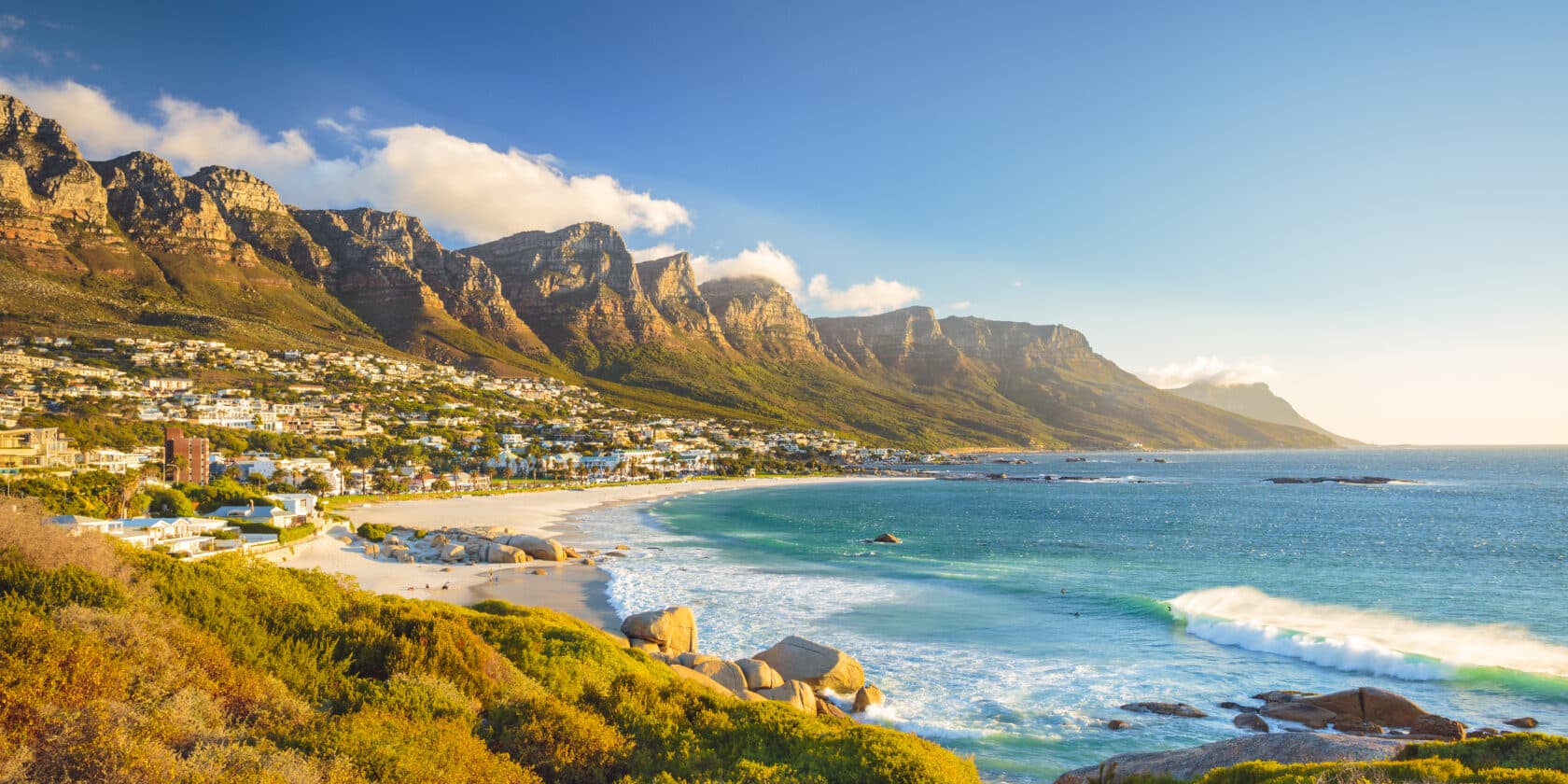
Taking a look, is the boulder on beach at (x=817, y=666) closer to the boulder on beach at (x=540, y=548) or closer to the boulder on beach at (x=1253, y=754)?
the boulder on beach at (x=1253, y=754)

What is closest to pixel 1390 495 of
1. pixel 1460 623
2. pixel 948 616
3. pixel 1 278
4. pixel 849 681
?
pixel 1460 623

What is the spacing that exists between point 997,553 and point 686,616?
101 ft

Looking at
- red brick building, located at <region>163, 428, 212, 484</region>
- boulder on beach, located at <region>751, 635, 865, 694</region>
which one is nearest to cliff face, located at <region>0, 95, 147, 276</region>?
red brick building, located at <region>163, 428, 212, 484</region>

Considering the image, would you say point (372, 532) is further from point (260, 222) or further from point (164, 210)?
point (260, 222)

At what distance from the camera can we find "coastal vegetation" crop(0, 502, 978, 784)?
21.9 ft

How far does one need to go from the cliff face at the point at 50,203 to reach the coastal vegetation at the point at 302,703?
16210 centimetres

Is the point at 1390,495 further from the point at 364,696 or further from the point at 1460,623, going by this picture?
the point at 364,696

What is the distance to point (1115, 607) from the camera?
3409cm

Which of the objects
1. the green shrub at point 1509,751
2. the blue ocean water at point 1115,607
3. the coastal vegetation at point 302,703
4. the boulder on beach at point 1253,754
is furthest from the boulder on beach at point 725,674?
the green shrub at point 1509,751

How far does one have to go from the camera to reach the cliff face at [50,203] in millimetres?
125938

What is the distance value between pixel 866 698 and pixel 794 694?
250 centimetres

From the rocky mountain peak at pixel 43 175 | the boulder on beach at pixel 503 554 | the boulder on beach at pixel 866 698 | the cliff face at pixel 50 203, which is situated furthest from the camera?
the rocky mountain peak at pixel 43 175

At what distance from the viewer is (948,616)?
32.0 metres

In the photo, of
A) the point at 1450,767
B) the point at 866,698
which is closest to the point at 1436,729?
the point at 1450,767
